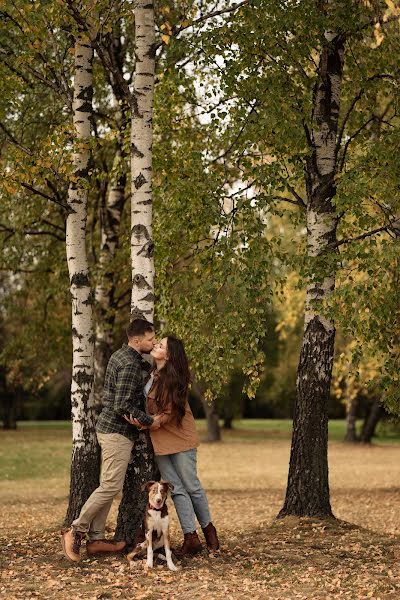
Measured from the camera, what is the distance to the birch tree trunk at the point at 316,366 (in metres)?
10.9

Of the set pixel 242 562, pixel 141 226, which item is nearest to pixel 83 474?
pixel 242 562

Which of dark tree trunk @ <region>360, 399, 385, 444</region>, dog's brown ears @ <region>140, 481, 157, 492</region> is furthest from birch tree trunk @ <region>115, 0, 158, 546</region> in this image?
dark tree trunk @ <region>360, 399, 385, 444</region>

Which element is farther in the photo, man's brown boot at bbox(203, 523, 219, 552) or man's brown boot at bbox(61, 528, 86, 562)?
man's brown boot at bbox(203, 523, 219, 552)

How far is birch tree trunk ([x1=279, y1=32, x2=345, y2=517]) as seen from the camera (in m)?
10.9

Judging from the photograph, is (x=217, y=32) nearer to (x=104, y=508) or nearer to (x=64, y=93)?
(x=64, y=93)

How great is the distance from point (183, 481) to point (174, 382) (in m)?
0.99

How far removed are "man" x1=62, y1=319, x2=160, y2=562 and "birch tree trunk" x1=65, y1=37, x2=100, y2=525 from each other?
2.09 meters

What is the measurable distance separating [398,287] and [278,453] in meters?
24.4

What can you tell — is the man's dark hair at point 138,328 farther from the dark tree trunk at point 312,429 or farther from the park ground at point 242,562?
the dark tree trunk at point 312,429

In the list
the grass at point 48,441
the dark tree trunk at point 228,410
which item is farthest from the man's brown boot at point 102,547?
the dark tree trunk at point 228,410

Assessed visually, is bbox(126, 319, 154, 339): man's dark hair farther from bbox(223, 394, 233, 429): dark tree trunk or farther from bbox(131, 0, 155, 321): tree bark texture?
bbox(223, 394, 233, 429): dark tree trunk

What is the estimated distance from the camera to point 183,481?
333 inches

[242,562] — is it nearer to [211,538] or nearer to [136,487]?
[211,538]

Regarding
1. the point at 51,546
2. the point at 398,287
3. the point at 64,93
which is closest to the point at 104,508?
the point at 51,546
